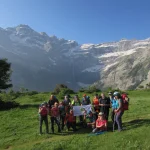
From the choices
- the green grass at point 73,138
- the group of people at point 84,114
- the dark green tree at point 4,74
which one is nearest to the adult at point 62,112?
the group of people at point 84,114

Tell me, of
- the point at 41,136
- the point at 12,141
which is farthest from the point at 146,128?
the point at 12,141

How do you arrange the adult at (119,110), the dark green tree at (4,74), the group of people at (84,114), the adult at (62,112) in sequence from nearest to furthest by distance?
the adult at (119,110) → the group of people at (84,114) → the adult at (62,112) → the dark green tree at (4,74)

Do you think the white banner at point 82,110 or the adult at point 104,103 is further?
the white banner at point 82,110

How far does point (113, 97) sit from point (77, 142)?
20.1 feet

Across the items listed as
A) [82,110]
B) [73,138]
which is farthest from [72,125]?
[73,138]

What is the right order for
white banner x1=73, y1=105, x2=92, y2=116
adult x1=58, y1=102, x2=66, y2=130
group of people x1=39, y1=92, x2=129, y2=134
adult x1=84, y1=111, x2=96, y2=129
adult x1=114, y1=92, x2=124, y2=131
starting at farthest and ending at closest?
white banner x1=73, y1=105, x2=92, y2=116 → adult x1=58, y1=102, x2=66, y2=130 → adult x1=84, y1=111, x2=96, y2=129 → group of people x1=39, y1=92, x2=129, y2=134 → adult x1=114, y1=92, x2=124, y2=131

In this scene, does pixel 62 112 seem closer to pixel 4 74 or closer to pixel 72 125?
pixel 72 125

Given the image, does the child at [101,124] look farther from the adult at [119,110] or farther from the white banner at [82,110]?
the white banner at [82,110]

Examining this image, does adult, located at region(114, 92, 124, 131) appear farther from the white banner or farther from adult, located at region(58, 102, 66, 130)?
adult, located at region(58, 102, 66, 130)

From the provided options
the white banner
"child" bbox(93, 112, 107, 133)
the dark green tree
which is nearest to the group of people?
"child" bbox(93, 112, 107, 133)

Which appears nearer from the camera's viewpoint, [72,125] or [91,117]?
[72,125]

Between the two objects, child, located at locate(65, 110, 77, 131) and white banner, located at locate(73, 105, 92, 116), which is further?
white banner, located at locate(73, 105, 92, 116)

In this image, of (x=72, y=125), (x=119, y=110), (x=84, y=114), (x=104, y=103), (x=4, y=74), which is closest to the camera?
(x=119, y=110)

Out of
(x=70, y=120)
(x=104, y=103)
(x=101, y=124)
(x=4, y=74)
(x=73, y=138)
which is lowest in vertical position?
(x=73, y=138)
